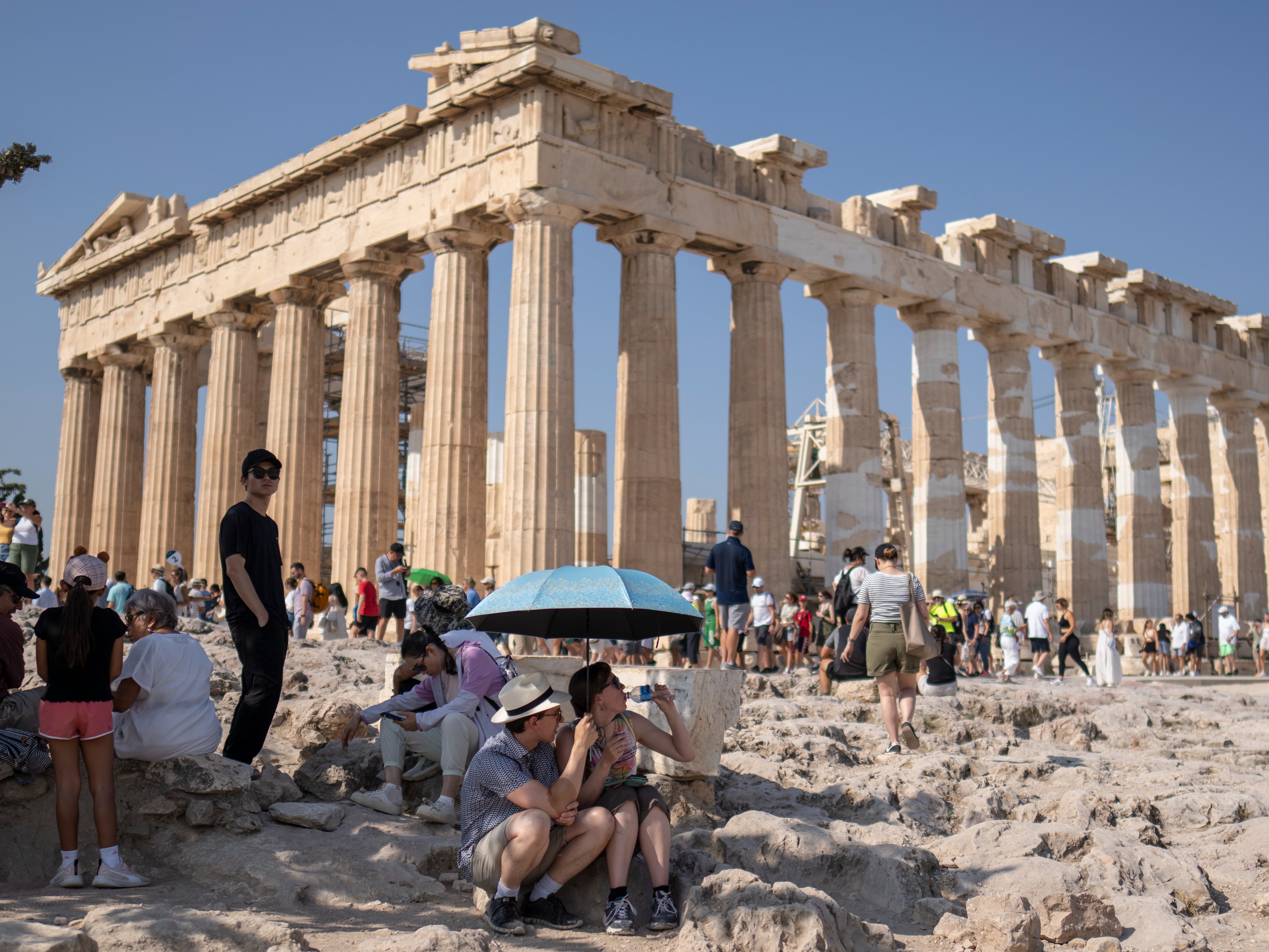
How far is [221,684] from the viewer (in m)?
11.5

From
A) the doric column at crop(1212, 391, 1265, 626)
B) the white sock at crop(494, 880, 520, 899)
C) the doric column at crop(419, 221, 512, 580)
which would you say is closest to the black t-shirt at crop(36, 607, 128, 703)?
the white sock at crop(494, 880, 520, 899)

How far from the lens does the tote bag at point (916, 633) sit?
11219 mm

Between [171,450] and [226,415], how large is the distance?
3.11 metres

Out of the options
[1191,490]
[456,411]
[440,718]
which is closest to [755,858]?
[440,718]

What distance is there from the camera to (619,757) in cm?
720

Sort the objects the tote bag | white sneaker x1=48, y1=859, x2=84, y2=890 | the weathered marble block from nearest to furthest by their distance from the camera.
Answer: white sneaker x1=48, y1=859, x2=84, y2=890, the weathered marble block, the tote bag

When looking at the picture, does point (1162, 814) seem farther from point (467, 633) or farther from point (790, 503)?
point (790, 503)

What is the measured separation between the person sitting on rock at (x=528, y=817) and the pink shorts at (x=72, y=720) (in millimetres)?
2163

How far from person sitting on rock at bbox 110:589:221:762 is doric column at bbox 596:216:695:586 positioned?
607 inches

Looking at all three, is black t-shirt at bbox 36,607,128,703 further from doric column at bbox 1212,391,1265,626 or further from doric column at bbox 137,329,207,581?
doric column at bbox 1212,391,1265,626

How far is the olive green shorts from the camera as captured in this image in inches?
448

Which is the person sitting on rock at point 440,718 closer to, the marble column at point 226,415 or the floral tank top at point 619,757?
the floral tank top at point 619,757

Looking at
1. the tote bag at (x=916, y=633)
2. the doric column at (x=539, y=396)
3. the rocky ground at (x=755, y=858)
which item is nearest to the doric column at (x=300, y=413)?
the doric column at (x=539, y=396)

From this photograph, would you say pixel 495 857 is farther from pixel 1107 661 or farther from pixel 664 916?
pixel 1107 661
